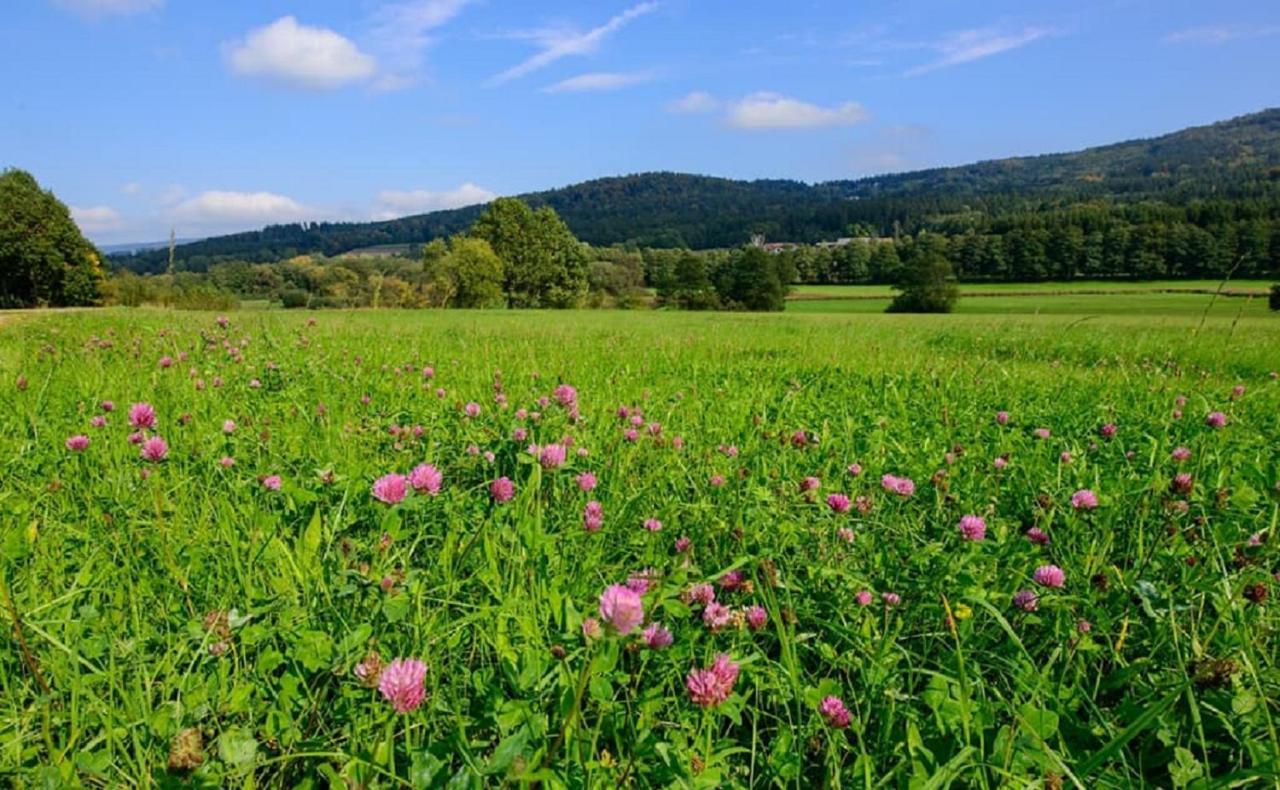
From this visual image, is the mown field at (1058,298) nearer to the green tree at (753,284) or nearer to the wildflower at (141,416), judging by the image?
the green tree at (753,284)

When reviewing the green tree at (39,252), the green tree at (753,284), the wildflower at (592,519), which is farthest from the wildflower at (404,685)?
the green tree at (753,284)

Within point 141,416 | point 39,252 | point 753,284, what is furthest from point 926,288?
point 39,252

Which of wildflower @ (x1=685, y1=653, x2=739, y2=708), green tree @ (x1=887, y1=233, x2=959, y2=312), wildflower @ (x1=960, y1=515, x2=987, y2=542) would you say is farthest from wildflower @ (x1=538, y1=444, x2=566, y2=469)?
green tree @ (x1=887, y1=233, x2=959, y2=312)

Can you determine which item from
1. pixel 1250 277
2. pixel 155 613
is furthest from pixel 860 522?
pixel 1250 277

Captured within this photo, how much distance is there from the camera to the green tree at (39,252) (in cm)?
4878

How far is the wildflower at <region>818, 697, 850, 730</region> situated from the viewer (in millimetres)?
1333

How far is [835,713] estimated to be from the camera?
1.35m

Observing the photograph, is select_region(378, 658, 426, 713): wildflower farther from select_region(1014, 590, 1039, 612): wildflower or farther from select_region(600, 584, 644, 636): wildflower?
select_region(1014, 590, 1039, 612): wildflower

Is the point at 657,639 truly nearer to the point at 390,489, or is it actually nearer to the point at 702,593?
the point at 702,593

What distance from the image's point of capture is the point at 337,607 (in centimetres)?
171

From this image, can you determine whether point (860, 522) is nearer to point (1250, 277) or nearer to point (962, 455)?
point (962, 455)

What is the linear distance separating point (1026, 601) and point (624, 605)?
130 centimetres

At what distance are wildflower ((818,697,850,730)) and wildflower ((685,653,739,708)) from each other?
0.85ft

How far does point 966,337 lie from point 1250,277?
7321 centimetres
